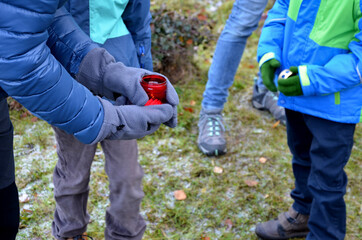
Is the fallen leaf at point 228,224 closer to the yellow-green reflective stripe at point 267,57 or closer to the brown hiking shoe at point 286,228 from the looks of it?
the brown hiking shoe at point 286,228

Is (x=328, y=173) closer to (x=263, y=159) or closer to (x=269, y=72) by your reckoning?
(x=269, y=72)

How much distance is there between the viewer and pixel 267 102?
4242 millimetres

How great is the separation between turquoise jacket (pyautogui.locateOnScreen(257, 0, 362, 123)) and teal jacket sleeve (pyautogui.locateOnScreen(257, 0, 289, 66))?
0.05 metres

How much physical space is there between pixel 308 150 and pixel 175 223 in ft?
3.42

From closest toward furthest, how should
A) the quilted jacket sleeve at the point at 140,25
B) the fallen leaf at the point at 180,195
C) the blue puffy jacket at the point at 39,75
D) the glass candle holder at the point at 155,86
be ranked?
the blue puffy jacket at the point at 39,75 → the glass candle holder at the point at 155,86 → the quilted jacket sleeve at the point at 140,25 → the fallen leaf at the point at 180,195

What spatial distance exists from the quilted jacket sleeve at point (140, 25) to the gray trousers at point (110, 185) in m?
0.51

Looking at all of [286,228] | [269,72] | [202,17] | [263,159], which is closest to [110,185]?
[269,72]

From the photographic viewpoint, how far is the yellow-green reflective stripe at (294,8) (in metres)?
2.23

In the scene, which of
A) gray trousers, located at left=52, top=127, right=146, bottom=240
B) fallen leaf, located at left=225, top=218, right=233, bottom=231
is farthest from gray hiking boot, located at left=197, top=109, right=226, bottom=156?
gray trousers, located at left=52, top=127, right=146, bottom=240

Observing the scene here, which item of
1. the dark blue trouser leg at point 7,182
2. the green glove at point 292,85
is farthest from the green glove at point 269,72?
the dark blue trouser leg at point 7,182

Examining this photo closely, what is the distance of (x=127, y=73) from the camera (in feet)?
5.87

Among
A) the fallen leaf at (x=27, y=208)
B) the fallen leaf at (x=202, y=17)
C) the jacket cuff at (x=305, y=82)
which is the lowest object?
the fallen leaf at (x=27, y=208)

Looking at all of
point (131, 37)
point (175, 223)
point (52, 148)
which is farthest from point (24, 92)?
point (52, 148)

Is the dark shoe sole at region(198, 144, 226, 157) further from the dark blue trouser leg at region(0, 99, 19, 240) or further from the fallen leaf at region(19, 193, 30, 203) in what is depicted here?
the dark blue trouser leg at region(0, 99, 19, 240)
